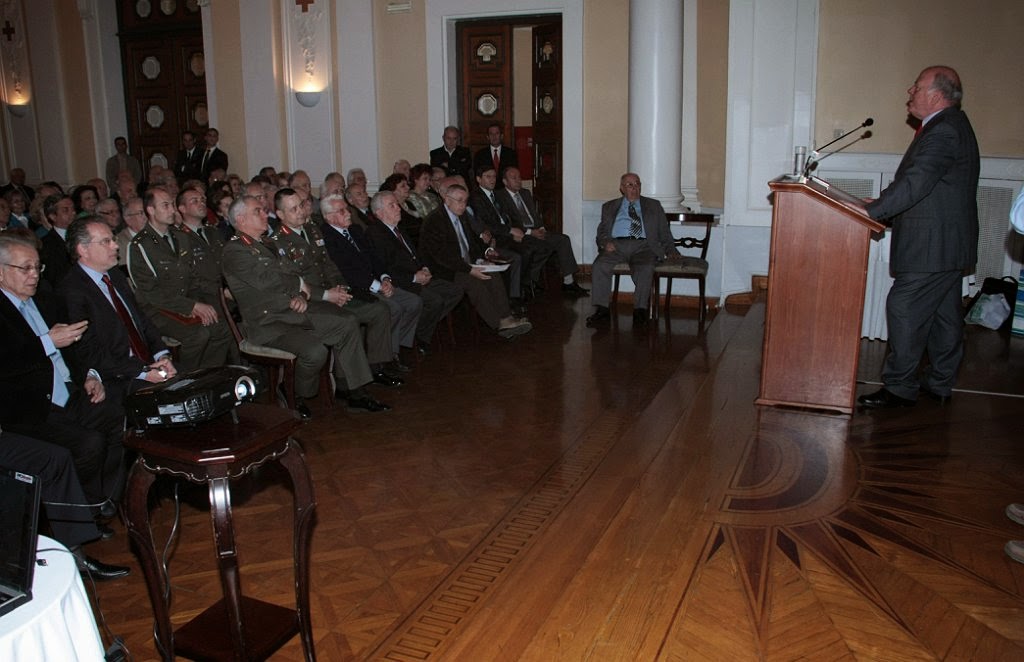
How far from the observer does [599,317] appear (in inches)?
277

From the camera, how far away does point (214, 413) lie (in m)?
2.36

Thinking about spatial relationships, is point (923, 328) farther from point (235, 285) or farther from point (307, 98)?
point (307, 98)

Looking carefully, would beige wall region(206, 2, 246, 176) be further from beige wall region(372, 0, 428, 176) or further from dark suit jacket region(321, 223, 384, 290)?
dark suit jacket region(321, 223, 384, 290)

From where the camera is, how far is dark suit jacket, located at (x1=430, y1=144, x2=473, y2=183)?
934 centimetres

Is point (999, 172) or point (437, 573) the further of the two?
point (999, 172)

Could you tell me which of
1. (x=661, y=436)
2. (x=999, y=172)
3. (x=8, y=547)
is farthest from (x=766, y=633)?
(x=999, y=172)

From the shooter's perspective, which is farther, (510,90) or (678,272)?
(510,90)

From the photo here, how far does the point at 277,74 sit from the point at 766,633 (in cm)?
925

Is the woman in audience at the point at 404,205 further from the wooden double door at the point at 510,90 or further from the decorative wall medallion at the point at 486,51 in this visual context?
the decorative wall medallion at the point at 486,51

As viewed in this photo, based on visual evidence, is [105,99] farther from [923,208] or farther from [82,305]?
[923,208]

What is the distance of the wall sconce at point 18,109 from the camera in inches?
454

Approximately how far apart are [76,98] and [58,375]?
31.4ft

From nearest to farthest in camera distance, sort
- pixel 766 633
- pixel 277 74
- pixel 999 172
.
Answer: pixel 766 633
pixel 999 172
pixel 277 74

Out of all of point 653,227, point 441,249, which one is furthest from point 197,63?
Answer: point 653,227
